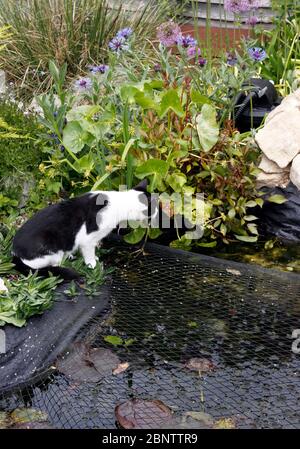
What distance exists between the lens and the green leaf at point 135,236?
4352 millimetres

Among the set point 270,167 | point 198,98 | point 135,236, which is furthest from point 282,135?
point 135,236

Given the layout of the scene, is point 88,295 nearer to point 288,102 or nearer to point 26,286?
point 26,286

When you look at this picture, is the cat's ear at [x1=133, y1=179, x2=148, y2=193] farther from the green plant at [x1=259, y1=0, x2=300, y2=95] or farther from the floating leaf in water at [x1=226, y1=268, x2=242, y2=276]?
the green plant at [x1=259, y1=0, x2=300, y2=95]

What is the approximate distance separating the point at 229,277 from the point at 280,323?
46cm

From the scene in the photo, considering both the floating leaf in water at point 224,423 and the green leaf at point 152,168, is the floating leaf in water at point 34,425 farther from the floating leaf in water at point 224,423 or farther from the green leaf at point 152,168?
the green leaf at point 152,168

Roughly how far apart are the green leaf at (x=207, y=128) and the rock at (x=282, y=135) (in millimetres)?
445

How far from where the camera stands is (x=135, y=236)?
4.36 m

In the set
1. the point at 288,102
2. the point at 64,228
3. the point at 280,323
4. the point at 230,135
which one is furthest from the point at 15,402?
the point at 288,102

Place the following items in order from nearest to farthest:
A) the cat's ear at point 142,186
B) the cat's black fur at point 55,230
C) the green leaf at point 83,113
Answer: the cat's black fur at point 55,230
the cat's ear at point 142,186
the green leaf at point 83,113

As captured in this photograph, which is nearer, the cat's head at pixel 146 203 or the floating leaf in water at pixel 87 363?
the floating leaf in water at pixel 87 363

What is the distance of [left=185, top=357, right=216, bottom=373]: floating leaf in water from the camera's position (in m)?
3.35

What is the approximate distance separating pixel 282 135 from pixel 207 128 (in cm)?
58

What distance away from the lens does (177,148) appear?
14.4ft

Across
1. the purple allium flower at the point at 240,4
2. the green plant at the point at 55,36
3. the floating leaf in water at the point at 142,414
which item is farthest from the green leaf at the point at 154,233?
the green plant at the point at 55,36
